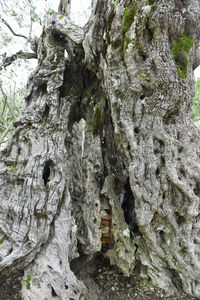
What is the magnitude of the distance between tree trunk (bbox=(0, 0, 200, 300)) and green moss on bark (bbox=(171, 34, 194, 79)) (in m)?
0.01

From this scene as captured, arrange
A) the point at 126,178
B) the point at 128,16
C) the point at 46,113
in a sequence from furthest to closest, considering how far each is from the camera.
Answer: the point at 46,113, the point at 126,178, the point at 128,16

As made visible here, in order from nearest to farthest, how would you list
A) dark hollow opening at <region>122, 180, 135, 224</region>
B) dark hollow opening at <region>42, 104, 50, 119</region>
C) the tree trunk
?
the tree trunk, dark hollow opening at <region>122, 180, 135, 224</region>, dark hollow opening at <region>42, 104, 50, 119</region>

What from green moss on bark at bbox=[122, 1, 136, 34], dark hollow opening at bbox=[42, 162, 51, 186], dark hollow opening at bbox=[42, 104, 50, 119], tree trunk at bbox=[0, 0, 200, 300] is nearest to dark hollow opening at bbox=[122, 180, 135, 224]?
tree trunk at bbox=[0, 0, 200, 300]

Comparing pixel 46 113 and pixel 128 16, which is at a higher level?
pixel 128 16

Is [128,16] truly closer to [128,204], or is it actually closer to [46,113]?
[46,113]

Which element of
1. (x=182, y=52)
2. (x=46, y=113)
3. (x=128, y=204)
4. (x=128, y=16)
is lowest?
(x=128, y=204)

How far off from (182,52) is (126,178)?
1.92 m

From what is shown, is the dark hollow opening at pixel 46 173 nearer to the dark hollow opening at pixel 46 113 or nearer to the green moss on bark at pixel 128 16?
the dark hollow opening at pixel 46 113

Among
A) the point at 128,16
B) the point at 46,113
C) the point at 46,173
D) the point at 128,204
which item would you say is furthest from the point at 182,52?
the point at 46,173

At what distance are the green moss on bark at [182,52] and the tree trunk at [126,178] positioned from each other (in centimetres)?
1

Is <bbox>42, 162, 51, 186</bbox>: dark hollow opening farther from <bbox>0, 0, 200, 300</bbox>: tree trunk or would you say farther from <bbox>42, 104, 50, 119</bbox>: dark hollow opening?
<bbox>42, 104, 50, 119</bbox>: dark hollow opening

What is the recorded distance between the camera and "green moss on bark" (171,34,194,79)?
7.89 feet

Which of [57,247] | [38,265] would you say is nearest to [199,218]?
[57,247]

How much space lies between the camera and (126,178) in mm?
2809
